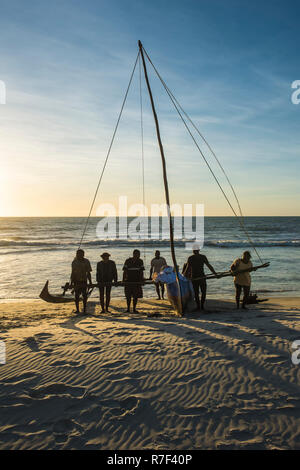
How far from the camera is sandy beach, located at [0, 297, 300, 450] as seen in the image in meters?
3.29

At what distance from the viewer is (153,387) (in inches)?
163

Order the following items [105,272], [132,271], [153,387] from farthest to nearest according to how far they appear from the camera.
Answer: [105,272] → [132,271] → [153,387]

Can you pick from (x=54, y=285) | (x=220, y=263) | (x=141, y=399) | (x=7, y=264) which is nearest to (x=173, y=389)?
(x=141, y=399)

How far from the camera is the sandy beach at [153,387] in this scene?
10.8 ft

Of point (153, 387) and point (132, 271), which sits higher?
point (132, 271)

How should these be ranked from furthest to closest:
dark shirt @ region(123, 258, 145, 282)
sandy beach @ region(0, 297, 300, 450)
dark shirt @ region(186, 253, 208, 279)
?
1. dark shirt @ region(123, 258, 145, 282)
2. dark shirt @ region(186, 253, 208, 279)
3. sandy beach @ region(0, 297, 300, 450)
